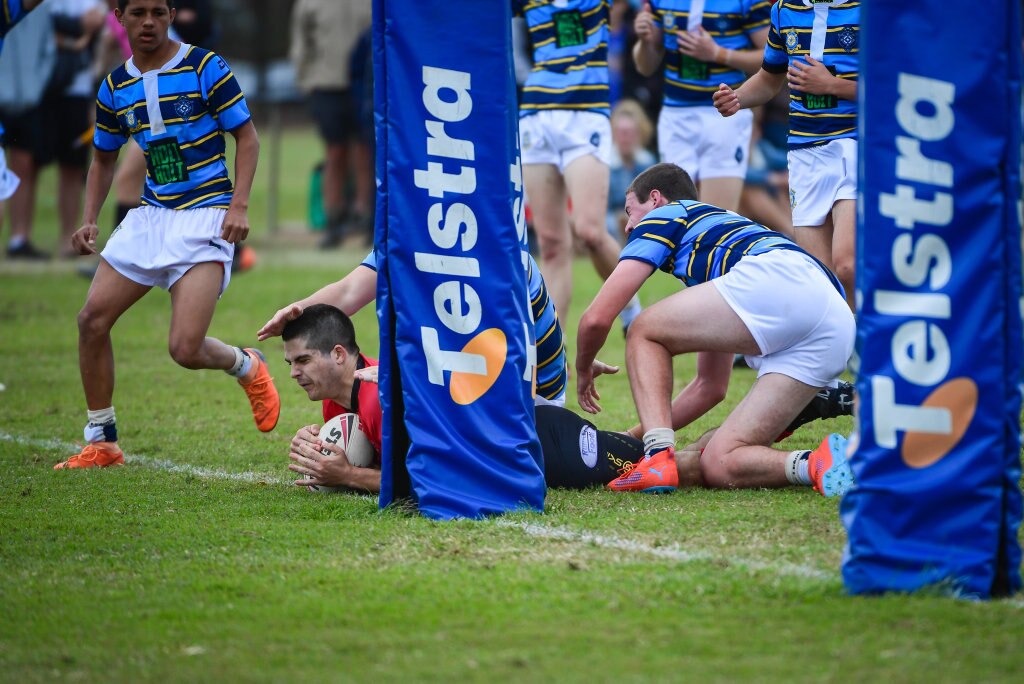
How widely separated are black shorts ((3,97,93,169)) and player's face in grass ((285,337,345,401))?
875 centimetres

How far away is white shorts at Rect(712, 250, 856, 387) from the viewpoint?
537cm

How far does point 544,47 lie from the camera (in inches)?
331

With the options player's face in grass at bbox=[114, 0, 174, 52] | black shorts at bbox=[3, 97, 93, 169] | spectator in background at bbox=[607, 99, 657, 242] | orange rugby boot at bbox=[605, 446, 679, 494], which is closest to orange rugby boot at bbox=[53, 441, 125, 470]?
player's face in grass at bbox=[114, 0, 174, 52]

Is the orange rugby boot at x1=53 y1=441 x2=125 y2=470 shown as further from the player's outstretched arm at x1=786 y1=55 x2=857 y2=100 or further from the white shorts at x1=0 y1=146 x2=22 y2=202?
the player's outstretched arm at x1=786 y1=55 x2=857 y2=100

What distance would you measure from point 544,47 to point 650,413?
362cm

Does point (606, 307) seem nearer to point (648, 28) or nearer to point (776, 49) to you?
point (776, 49)

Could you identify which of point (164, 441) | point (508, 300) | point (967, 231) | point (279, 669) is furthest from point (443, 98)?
point (164, 441)

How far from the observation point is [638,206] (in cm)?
593

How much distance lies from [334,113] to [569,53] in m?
8.05

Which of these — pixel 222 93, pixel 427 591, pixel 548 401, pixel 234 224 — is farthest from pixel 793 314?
pixel 222 93

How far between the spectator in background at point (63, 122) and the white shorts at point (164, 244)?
7.42 meters

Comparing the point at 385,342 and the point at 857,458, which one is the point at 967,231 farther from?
the point at 385,342

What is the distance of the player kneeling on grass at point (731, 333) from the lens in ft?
17.6

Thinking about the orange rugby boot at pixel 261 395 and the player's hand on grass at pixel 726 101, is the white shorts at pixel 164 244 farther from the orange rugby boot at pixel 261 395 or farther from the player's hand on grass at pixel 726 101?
the player's hand on grass at pixel 726 101
